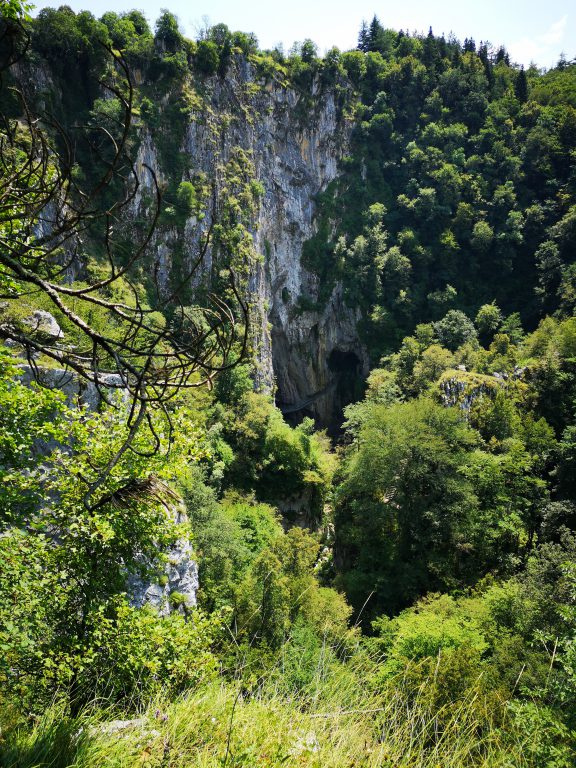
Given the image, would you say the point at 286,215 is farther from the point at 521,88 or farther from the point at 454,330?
the point at 521,88

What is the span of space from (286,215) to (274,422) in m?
20.6

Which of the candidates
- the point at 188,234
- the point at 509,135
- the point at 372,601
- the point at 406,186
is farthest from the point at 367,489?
the point at 509,135

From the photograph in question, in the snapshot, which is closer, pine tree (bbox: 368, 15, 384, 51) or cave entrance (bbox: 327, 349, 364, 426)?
cave entrance (bbox: 327, 349, 364, 426)

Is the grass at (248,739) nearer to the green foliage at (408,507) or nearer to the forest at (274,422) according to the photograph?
the forest at (274,422)

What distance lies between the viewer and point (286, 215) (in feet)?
124

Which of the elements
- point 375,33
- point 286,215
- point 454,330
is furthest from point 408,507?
point 375,33

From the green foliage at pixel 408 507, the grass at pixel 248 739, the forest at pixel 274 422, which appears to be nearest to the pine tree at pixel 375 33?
the forest at pixel 274 422

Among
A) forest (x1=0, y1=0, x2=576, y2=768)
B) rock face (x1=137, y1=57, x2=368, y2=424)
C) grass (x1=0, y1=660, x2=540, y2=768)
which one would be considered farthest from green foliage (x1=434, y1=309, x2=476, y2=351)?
grass (x1=0, y1=660, x2=540, y2=768)

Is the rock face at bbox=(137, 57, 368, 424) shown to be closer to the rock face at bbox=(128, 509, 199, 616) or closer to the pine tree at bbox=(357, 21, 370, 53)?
the pine tree at bbox=(357, 21, 370, 53)

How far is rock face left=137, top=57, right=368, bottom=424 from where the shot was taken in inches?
1265

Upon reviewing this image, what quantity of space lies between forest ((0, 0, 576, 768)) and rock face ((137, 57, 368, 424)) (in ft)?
1.80

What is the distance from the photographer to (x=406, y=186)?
42062 millimetres

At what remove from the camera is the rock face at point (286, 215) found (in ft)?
105

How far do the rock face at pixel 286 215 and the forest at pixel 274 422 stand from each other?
0.55m
